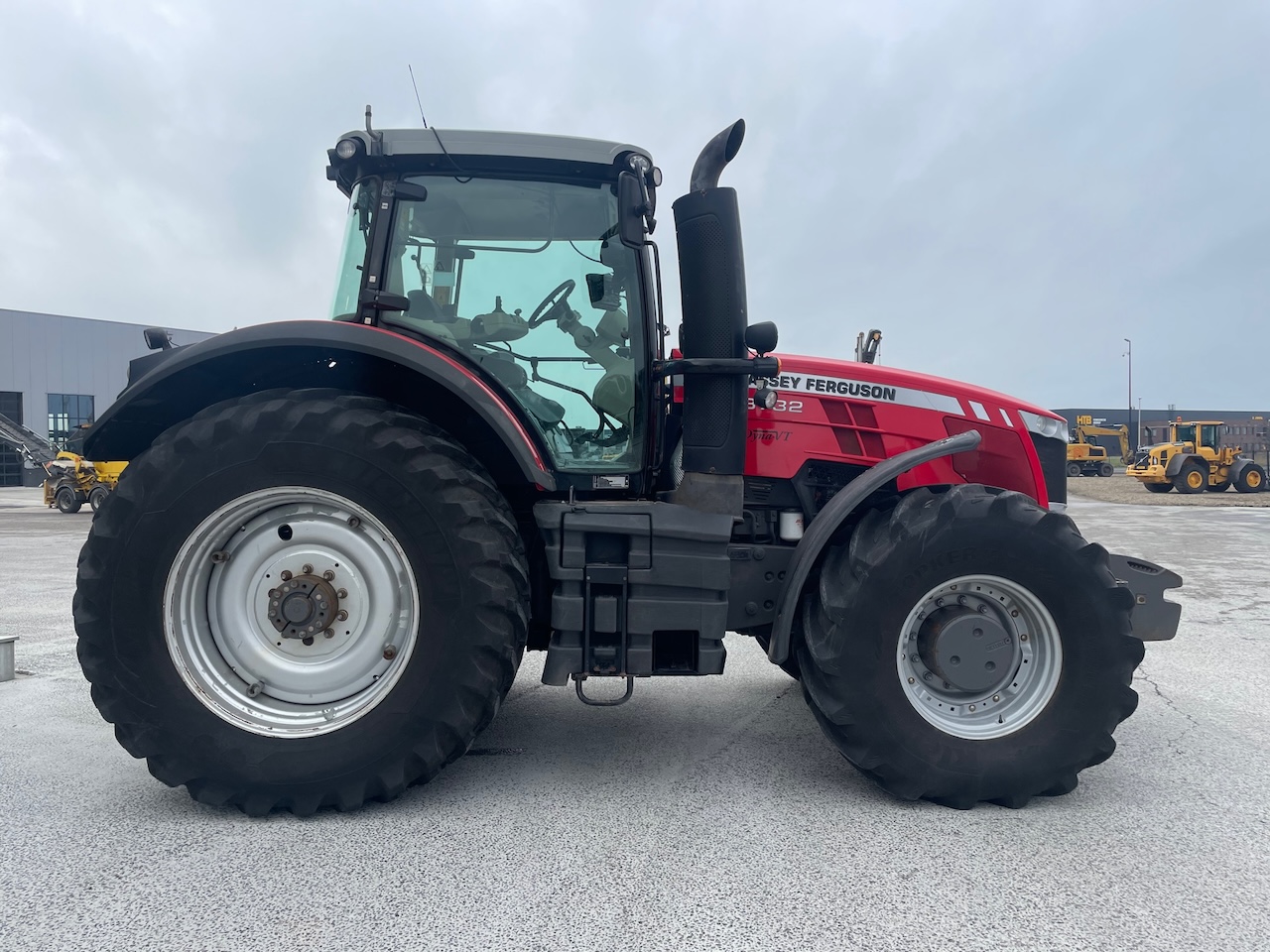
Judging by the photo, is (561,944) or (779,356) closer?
(561,944)

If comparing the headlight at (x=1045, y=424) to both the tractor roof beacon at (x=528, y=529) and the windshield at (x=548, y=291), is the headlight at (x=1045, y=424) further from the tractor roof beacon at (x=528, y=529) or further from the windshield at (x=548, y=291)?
the windshield at (x=548, y=291)

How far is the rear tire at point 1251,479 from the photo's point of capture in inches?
993

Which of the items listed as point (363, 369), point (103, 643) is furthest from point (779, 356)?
point (103, 643)

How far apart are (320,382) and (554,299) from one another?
0.91 m

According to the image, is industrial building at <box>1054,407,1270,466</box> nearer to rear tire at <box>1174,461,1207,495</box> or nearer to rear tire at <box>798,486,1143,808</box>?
rear tire at <box>1174,461,1207,495</box>

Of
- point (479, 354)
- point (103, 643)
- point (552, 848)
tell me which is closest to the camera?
point (552, 848)

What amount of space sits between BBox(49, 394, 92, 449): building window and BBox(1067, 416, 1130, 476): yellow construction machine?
45012 mm

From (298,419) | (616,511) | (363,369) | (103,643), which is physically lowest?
(103,643)

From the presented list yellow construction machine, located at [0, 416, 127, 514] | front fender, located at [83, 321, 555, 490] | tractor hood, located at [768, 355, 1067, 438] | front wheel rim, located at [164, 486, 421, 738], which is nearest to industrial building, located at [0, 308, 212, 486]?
yellow construction machine, located at [0, 416, 127, 514]

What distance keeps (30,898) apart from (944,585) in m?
2.80

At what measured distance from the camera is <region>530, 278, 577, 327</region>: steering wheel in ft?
9.53

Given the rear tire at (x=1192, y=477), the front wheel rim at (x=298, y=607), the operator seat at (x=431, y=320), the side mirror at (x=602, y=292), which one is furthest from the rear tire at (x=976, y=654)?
the rear tire at (x=1192, y=477)

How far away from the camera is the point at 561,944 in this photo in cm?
182

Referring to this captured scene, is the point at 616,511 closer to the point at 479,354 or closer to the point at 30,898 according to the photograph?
the point at 479,354
